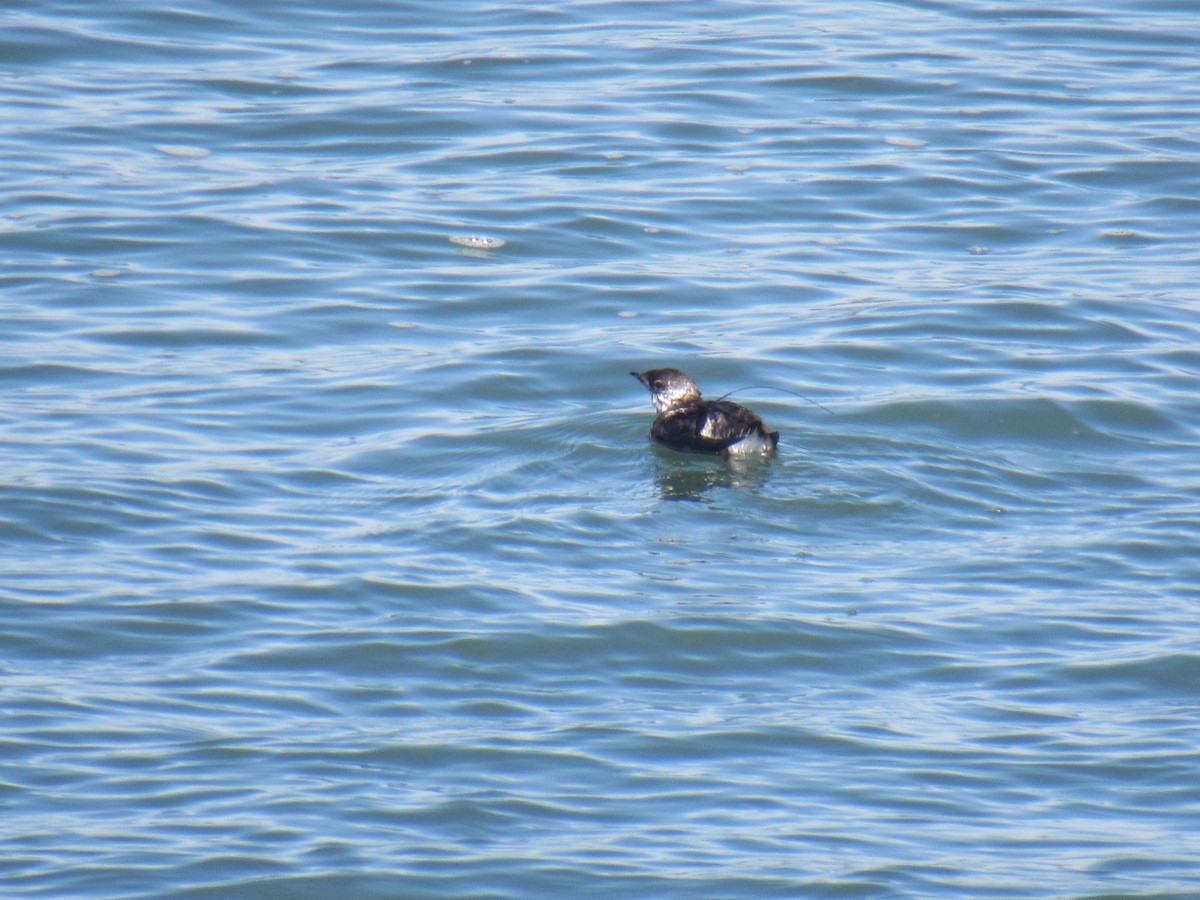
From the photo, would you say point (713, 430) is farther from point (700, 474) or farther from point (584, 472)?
point (584, 472)

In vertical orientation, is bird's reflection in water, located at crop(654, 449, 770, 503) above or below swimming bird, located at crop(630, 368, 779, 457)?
below

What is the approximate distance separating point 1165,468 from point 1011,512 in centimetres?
109

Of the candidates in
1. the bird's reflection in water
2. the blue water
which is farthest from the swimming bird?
the blue water

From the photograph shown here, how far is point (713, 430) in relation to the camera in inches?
372

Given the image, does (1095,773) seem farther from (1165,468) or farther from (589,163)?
(589,163)

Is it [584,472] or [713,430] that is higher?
[713,430]

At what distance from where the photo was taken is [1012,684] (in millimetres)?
7055

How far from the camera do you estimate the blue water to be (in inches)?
235

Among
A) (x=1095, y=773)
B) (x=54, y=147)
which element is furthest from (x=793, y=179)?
(x=1095, y=773)

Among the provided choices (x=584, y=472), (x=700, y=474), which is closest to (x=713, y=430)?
(x=700, y=474)

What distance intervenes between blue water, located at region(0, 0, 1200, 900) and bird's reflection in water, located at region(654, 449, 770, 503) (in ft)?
0.14

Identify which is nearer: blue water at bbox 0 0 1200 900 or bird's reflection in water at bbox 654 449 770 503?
blue water at bbox 0 0 1200 900

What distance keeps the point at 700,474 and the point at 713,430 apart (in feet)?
0.81

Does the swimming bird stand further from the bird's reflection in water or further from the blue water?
the blue water
